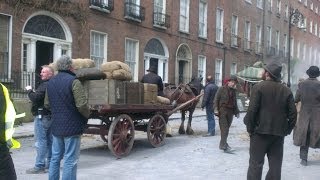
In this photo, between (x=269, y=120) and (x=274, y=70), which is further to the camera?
(x=274, y=70)

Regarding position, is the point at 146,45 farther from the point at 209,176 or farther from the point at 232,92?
the point at 209,176

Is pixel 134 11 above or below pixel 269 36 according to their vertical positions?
below

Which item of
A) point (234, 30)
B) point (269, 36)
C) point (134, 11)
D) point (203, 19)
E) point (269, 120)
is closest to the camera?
point (269, 120)

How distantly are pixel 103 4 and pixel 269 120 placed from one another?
15.8m

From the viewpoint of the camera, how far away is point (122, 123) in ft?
33.0

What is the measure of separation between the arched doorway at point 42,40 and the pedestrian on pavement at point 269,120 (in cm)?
1218

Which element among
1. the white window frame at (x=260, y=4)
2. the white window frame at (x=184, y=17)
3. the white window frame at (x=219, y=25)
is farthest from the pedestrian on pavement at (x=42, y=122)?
the white window frame at (x=260, y=4)

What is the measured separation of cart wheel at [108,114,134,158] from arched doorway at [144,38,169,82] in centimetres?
1472

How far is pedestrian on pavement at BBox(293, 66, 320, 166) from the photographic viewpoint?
9547 mm

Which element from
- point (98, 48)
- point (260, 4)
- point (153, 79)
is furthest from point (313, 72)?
point (260, 4)

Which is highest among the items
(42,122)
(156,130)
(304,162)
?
(42,122)

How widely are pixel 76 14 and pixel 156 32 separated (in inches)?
256

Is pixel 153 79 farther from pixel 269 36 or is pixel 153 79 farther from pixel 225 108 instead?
pixel 269 36

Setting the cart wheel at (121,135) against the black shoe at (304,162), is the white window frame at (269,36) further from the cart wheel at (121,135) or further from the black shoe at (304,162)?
the cart wheel at (121,135)
